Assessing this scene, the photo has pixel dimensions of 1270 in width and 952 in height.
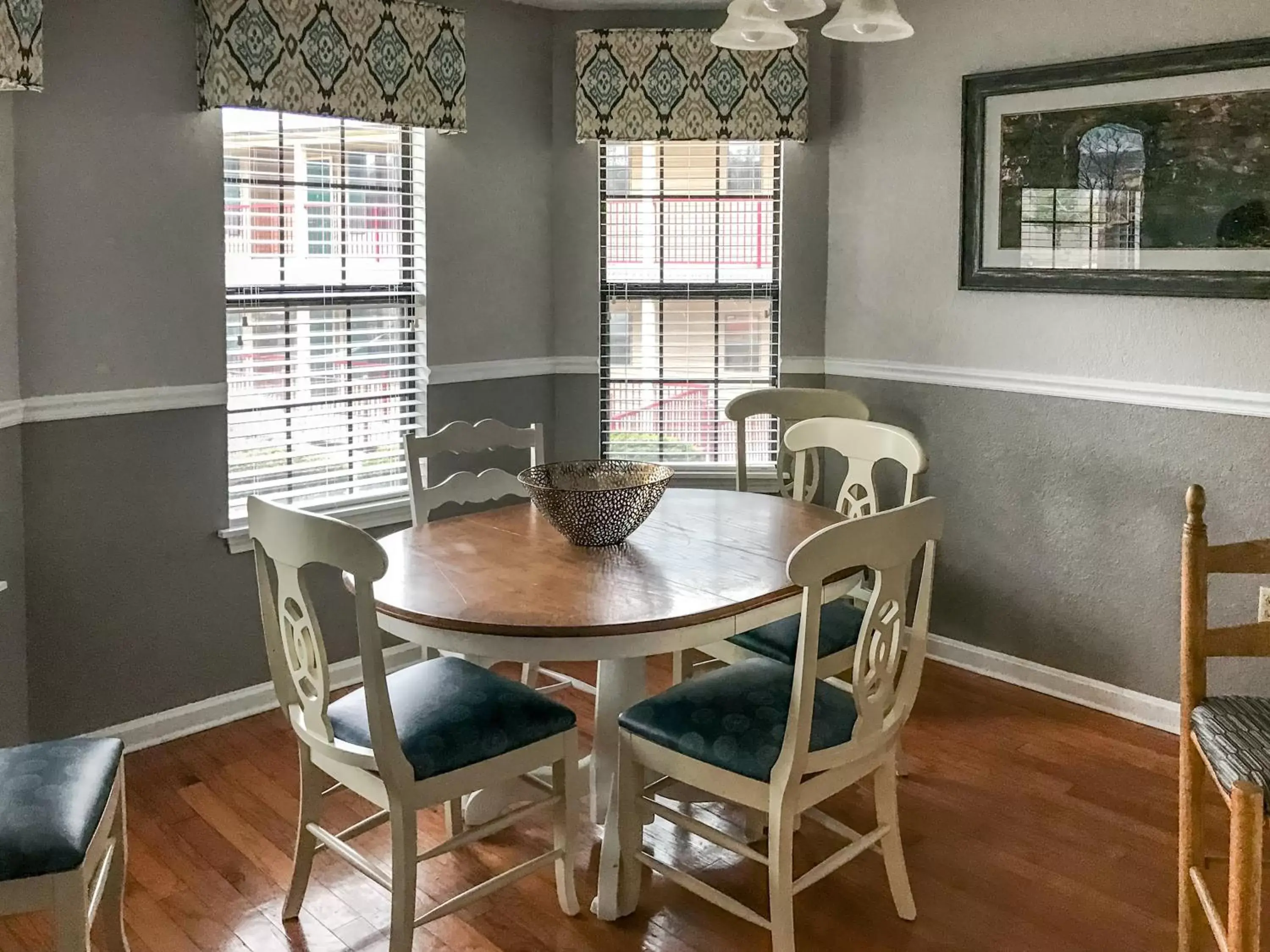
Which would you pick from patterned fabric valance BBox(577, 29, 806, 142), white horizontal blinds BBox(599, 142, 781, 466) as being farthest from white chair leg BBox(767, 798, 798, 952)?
patterned fabric valance BBox(577, 29, 806, 142)

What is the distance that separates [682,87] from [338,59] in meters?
1.16

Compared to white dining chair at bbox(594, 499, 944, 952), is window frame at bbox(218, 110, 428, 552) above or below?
above

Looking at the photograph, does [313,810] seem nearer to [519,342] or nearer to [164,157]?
[164,157]

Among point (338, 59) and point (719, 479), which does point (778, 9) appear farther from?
point (719, 479)

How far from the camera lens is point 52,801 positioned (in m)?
1.91

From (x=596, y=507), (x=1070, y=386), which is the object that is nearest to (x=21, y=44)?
(x=596, y=507)

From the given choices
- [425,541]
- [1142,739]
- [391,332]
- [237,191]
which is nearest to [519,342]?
[391,332]

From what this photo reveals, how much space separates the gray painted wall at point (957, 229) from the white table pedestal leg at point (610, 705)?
1.79 meters

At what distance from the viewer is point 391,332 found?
3.89 m

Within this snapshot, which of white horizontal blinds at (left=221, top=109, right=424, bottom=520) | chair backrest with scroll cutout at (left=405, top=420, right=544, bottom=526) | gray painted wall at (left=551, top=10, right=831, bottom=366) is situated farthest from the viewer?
gray painted wall at (left=551, top=10, right=831, bottom=366)

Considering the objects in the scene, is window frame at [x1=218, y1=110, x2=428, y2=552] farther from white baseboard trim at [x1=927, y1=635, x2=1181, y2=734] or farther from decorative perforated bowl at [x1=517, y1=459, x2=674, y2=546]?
white baseboard trim at [x1=927, y1=635, x2=1181, y2=734]

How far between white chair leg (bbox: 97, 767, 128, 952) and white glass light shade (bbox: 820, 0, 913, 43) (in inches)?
80.1

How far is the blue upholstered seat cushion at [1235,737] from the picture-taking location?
196 centimetres

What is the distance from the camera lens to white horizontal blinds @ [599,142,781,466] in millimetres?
4199
